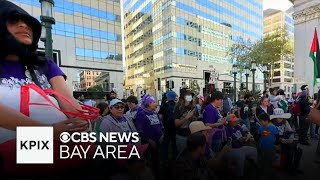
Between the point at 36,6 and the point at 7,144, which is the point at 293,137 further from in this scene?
the point at 36,6

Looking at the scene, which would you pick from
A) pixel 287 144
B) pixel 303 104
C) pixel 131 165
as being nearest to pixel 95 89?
pixel 303 104

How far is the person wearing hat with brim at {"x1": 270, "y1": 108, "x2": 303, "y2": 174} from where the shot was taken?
4.65 metres

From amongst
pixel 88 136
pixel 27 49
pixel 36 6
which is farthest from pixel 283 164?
pixel 36 6

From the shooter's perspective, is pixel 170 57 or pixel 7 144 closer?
pixel 7 144

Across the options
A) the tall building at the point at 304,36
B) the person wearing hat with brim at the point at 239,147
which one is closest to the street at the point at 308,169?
the person wearing hat with brim at the point at 239,147

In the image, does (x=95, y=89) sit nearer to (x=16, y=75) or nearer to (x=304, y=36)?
(x=304, y=36)

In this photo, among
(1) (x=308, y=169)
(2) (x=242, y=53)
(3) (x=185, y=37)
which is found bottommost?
(1) (x=308, y=169)

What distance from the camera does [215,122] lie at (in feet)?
13.6

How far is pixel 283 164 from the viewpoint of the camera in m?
4.60

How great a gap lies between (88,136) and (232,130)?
11.3 feet

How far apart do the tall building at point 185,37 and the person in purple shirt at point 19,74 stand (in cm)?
3963

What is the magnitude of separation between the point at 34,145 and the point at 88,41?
34.6m

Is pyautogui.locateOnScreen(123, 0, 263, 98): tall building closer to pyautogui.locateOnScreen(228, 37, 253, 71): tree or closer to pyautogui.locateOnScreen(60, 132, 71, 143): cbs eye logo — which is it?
pyautogui.locateOnScreen(228, 37, 253, 71): tree

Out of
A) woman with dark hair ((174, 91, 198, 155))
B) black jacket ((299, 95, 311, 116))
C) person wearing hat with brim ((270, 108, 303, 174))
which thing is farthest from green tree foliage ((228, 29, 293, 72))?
person wearing hat with brim ((270, 108, 303, 174))
